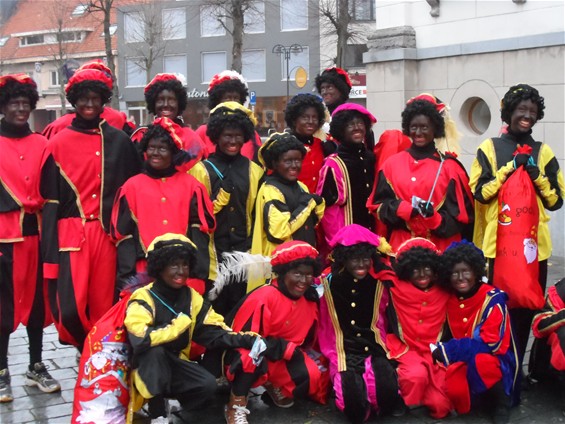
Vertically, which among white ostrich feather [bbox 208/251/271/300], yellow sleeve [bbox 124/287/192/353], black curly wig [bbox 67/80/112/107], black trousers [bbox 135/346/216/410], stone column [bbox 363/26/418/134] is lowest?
black trousers [bbox 135/346/216/410]

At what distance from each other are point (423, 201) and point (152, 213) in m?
1.86

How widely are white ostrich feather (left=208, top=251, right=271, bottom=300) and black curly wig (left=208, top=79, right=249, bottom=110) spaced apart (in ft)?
5.42

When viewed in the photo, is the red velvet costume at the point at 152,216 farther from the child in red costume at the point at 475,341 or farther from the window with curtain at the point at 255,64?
the window with curtain at the point at 255,64

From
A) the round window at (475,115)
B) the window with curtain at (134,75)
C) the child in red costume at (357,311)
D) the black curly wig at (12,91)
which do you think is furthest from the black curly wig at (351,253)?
the window with curtain at (134,75)

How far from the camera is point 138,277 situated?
15.0 ft

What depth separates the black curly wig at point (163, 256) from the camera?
432 cm

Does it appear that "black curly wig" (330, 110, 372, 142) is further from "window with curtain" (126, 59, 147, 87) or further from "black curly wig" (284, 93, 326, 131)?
"window with curtain" (126, 59, 147, 87)

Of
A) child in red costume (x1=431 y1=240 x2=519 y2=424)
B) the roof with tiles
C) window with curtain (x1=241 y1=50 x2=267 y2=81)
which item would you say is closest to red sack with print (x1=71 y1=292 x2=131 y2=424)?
child in red costume (x1=431 y1=240 x2=519 y2=424)

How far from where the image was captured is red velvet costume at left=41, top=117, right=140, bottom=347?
15.6 ft

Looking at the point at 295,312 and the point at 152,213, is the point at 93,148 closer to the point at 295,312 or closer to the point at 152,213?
the point at 152,213

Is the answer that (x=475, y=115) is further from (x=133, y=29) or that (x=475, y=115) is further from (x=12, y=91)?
(x=133, y=29)

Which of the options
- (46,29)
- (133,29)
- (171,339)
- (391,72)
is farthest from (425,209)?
(46,29)

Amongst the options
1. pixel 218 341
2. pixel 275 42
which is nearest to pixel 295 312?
pixel 218 341

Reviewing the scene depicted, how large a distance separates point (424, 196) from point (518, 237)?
2.29ft
